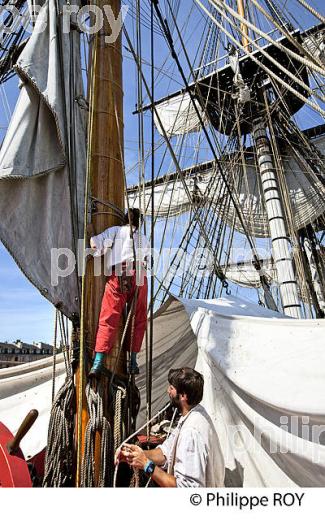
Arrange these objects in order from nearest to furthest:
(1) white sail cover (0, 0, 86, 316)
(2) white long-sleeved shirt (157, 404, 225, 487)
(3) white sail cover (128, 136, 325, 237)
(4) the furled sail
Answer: (2) white long-sleeved shirt (157, 404, 225, 487)
(1) white sail cover (0, 0, 86, 316)
(3) white sail cover (128, 136, 325, 237)
(4) the furled sail

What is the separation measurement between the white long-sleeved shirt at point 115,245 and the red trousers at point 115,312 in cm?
8

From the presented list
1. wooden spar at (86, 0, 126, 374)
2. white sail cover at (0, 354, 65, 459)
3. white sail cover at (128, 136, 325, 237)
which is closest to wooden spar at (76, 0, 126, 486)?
wooden spar at (86, 0, 126, 374)

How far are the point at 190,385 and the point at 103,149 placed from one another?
1.31 meters

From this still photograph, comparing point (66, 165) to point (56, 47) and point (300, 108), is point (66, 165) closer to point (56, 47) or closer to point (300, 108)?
point (56, 47)

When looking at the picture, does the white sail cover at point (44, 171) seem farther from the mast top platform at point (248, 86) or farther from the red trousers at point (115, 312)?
the mast top platform at point (248, 86)

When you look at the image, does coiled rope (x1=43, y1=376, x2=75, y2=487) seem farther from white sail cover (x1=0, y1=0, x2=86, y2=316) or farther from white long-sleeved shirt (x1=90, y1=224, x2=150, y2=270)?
white long-sleeved shirt (x1=90, y1=224, x2=150, y2=270)

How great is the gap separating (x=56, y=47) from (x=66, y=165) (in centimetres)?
69

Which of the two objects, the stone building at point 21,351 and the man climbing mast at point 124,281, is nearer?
the man climbing mast at point 124,281

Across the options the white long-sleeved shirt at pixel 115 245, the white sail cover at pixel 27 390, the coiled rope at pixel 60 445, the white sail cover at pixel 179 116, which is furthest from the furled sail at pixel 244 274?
the coiled rope at pixel 60 445

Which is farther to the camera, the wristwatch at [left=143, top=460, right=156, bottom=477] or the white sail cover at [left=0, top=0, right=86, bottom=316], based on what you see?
the white sail cover at [left=0, top=0, right=86, bottom=316]

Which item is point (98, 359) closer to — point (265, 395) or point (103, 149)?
point (265, 395)

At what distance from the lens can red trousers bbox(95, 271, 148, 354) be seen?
6.27ft

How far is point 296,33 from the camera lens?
1009cm

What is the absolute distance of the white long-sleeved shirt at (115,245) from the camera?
6.80ft
